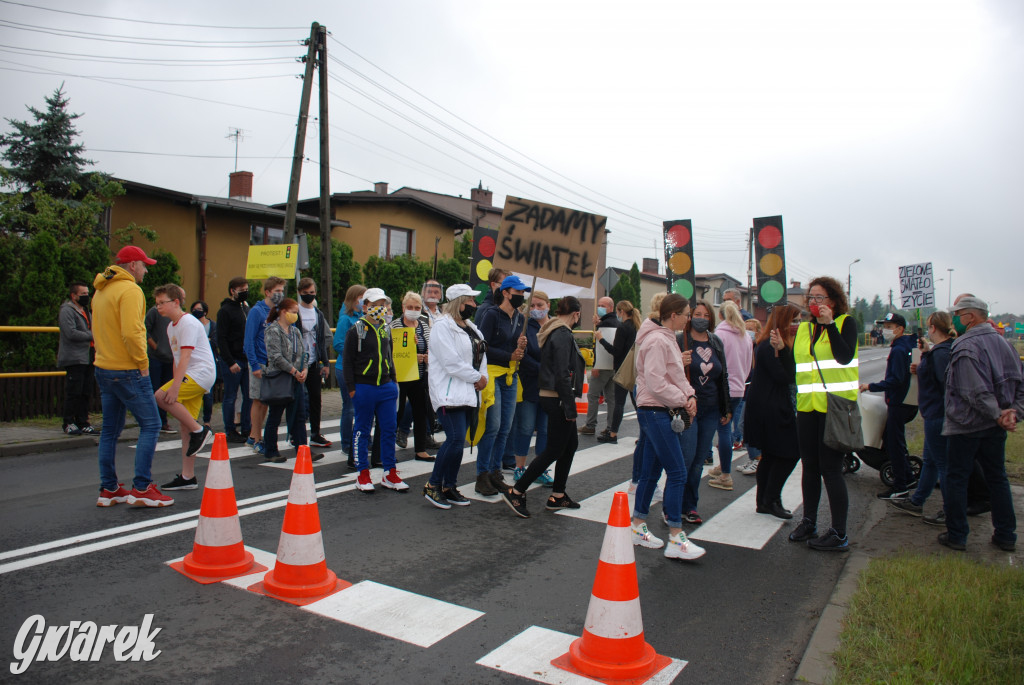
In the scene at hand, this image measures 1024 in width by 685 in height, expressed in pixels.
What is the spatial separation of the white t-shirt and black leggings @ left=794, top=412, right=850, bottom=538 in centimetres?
517

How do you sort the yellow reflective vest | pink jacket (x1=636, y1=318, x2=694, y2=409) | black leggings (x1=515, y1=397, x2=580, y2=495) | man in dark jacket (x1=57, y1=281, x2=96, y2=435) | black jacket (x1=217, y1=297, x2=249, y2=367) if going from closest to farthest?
pink jacket (x1=636, y1=318, x2=694, y2=409) < the yellow reflective vest < black leggings (x1=515, y1=397, x2=580, y2=495) < black jacket (x1=217, y1=297, x2=249, y2=367) < man in dark jacket (x1=57, y1=281, x2=96, y2=435)

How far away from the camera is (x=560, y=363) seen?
5.96 meters

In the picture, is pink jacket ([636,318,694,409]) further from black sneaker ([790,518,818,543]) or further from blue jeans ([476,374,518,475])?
blue jeans ([476,374,518,475])

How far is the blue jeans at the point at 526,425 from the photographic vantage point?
7.16 metres

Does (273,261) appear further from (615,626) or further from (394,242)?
(394,242)

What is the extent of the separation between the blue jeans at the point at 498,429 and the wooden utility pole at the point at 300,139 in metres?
10.6

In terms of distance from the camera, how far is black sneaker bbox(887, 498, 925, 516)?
6.56m

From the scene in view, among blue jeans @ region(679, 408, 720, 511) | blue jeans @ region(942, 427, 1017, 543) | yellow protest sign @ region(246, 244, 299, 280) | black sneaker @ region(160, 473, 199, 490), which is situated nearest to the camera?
blue jeans @ region(942, 427, 1017, 543)

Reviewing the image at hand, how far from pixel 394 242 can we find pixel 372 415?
2612cm

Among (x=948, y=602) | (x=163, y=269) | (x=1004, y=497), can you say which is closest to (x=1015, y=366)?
(x=1004, y=497)

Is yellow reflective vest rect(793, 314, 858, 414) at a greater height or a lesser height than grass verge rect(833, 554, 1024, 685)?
greater

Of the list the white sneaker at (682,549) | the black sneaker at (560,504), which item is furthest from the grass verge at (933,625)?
the black sneaker at (560,504)

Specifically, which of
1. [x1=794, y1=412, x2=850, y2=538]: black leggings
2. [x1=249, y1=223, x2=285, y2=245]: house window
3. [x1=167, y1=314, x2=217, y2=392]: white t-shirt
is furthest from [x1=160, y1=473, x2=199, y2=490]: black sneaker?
[x1=249, y1=223, x2=285, y2=245]: house window

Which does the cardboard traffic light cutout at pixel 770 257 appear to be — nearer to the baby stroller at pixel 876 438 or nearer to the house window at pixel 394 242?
the baby stroller at pixel 876 438
